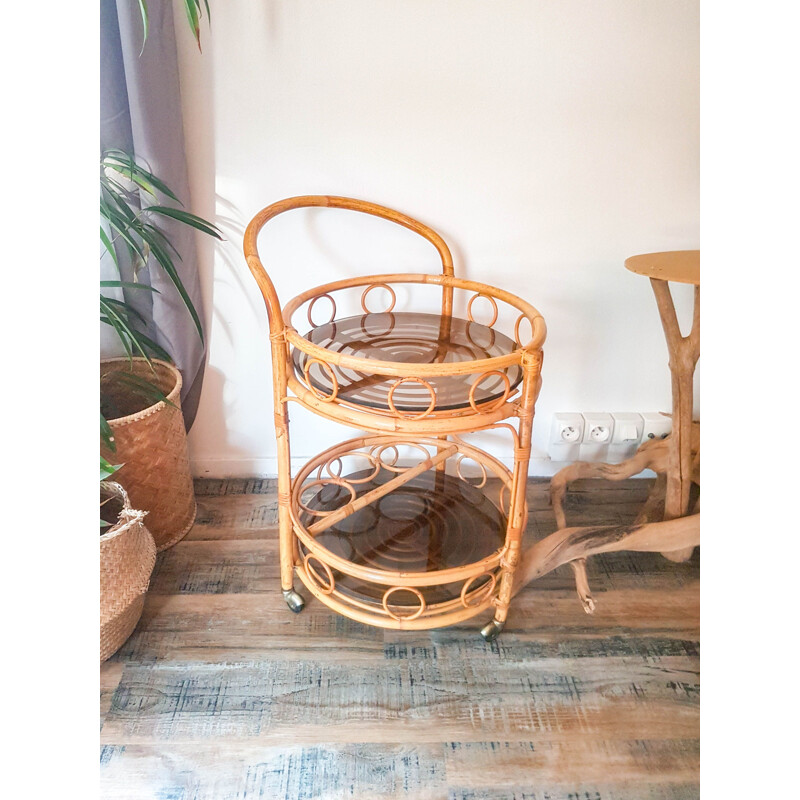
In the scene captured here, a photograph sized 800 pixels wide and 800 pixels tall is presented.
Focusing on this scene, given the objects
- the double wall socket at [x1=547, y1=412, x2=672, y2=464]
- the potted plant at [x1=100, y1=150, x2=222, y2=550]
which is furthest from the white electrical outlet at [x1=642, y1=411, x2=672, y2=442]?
the potted plant at [x1=100, y1=150, x2=222, y2=550]

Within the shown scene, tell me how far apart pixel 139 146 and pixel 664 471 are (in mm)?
1487

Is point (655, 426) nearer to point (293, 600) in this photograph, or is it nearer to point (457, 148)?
point (457, 148)

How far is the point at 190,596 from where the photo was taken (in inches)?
59.2

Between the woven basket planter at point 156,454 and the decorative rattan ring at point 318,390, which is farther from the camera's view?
the woven basket planter at point 156,454

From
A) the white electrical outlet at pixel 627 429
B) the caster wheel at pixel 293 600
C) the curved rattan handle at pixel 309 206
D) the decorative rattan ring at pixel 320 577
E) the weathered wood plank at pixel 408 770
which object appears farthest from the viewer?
the white electrical outlet at pixel 627 429

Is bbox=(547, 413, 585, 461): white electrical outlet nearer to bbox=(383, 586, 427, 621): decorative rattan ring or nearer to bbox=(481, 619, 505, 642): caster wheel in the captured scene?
bbox=(481, 619, 505, 642): caster wheel

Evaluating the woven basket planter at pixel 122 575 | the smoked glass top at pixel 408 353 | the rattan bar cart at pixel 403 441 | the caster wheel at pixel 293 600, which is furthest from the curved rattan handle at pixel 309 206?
the caster wheel at pixel 293 600

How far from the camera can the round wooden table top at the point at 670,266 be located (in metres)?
1.32

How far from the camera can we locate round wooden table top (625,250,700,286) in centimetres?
132

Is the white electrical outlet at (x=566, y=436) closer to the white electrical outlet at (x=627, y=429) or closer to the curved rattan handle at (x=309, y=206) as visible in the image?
the white electrical outlet at (x=627, y=429)

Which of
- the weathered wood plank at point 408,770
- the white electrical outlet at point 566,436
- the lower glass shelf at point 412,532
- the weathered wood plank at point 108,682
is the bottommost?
the weathered wood plank at point 408,770

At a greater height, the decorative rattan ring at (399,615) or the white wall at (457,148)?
the white wall at (457,148)
